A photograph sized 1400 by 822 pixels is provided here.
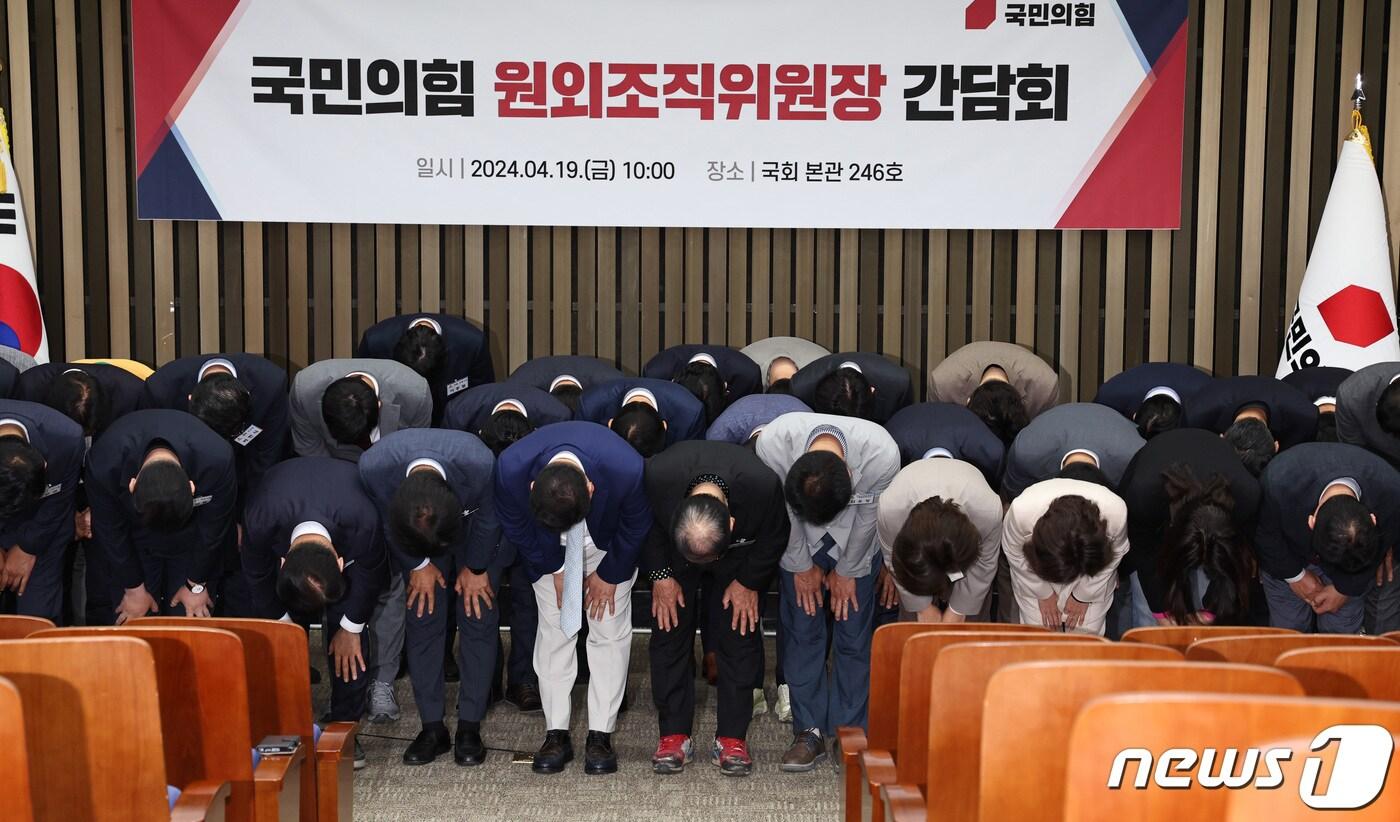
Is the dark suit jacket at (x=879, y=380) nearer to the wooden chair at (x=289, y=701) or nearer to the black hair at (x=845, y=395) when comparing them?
the black hair at (x=845, y=395)

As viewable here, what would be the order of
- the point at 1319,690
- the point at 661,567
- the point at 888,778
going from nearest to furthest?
the point at 1319,690, the point at 888,778, the point at 661,567

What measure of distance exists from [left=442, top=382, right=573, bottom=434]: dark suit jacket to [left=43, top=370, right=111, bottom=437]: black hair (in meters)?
1.17

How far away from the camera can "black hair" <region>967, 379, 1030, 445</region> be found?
188 inches

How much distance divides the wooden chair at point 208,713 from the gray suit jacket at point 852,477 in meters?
1.79

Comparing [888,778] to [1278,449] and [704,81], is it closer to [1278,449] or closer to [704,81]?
[1278,449]

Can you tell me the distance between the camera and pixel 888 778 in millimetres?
2617

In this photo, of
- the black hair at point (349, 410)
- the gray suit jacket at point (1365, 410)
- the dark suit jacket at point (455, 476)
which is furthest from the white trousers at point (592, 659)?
the gray suit jacket at point (1365, 410)

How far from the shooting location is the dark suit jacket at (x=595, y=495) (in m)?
3.76

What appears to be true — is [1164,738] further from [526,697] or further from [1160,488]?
[526,697]

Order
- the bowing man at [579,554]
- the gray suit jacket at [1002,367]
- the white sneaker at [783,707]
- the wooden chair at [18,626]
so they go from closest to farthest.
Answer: the wooden chair at [18,626]
the bowing man at [579,554]
the white sneaker at [783,707]
the gray suit jacket at [1002,367]

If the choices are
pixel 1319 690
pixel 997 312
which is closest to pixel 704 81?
pixel 997 312

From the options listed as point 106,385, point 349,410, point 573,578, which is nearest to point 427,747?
point 573,578

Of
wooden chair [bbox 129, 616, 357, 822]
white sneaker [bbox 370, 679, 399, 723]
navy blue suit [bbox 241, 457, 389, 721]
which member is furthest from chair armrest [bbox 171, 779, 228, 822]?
white sneaker [bbox 370, 679, 399, 723]

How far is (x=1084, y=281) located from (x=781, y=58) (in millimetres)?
1724
